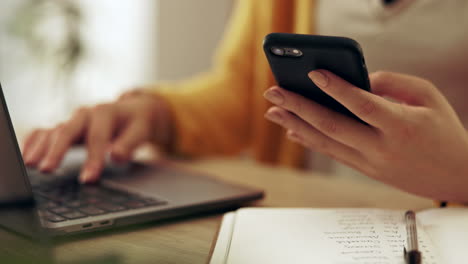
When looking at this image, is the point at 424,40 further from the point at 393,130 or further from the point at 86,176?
the point at 86,176

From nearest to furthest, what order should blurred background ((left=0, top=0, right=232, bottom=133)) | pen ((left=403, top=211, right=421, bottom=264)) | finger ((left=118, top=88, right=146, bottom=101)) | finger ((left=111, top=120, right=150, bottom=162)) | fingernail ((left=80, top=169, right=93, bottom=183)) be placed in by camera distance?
pen ((left=403, top=211, right=421, bottom=264)) < fingernail ((left=80, top=169, right=93, bottom=183)) < finger ((left=111, top=120, right=150, bottom=162)) < finger ((left=118, top=88, right=146, bottom=101)) < blurred background ((left=0, top=0, right=232, bottom=133))

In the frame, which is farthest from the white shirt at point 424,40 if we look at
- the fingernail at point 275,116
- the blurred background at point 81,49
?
the blurred background at point 81,49

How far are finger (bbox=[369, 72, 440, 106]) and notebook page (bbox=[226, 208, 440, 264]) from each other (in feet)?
0.35

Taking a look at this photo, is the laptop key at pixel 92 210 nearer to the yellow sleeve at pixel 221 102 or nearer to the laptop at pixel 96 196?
the laptop at pixel 96 196

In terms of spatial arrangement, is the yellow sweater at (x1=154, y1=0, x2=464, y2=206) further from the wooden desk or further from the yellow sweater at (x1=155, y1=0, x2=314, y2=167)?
the wooden desk

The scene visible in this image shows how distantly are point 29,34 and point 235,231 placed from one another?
6.37 ft

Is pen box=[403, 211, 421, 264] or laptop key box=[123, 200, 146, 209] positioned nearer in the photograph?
pen box=[403, 211, 421, 264]

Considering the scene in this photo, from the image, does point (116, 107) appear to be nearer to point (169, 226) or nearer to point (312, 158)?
point (169, 226)

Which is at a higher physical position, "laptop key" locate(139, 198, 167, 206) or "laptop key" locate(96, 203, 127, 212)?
"laptop key" locate(96, 203, 127, 212)

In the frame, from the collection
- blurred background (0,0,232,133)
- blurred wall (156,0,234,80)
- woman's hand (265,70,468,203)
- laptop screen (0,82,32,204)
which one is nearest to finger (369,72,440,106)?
woman's hand (265,70,468,203)

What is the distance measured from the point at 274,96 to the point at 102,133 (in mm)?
311

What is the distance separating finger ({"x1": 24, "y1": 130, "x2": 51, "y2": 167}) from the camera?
0.63 metres

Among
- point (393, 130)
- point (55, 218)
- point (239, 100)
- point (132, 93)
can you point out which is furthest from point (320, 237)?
point (239, 100)

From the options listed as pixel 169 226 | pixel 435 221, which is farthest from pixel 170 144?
pixel 435 221
